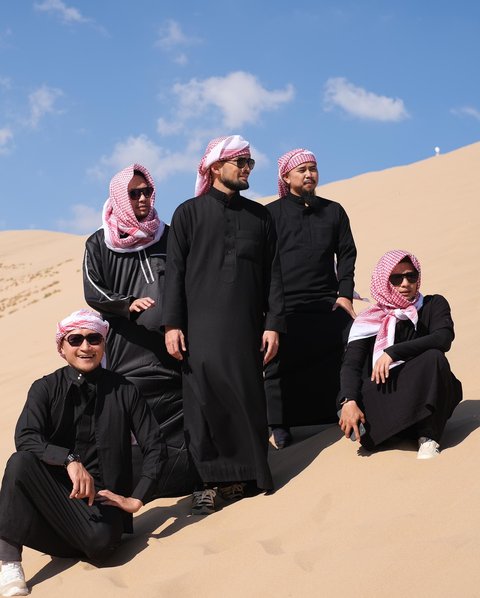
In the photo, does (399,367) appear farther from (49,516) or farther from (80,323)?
(49,516)

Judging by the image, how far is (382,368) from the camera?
14.0 feet

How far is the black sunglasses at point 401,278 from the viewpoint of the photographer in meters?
4.41

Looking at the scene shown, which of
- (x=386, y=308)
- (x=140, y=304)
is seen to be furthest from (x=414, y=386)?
(x=140, y=304)

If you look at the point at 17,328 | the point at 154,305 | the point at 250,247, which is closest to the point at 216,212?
the point at 250,247

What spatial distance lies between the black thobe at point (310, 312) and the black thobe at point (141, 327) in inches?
32.6

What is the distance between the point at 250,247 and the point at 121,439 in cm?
119

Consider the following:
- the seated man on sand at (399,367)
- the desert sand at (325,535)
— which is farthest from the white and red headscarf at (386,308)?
the desert sand at (325,535)

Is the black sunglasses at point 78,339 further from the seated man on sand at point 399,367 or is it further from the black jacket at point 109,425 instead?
the seated man on sand at point 399,367

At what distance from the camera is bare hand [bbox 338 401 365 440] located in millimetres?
4324

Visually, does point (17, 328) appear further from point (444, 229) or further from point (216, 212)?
point (216, 212)

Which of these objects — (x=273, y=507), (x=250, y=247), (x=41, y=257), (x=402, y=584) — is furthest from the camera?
(x=41, y=257)

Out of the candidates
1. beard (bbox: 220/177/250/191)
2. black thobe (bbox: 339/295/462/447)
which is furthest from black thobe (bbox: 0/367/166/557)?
beard (bbox: 220/177/250/191)

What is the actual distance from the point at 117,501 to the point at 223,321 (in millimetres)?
1057

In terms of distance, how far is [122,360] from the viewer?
189 inches
